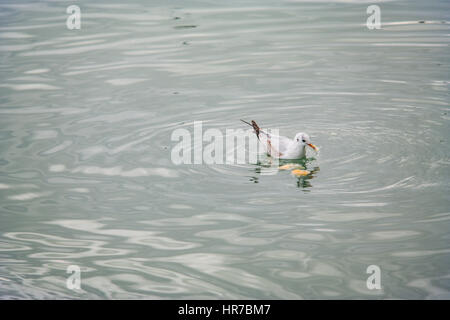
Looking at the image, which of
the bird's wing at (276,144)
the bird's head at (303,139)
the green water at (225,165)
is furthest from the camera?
the bird's wing at (276,144)

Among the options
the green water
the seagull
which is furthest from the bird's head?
the green water

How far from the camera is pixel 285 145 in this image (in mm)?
9867

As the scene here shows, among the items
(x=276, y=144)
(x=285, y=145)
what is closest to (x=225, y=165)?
(x=276, y=144)

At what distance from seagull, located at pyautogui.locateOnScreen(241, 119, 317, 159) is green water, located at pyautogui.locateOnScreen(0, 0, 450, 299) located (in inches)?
9.6

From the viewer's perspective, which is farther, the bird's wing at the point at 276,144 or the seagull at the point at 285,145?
the bird's wing at the point at 276,144

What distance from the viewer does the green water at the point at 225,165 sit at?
7016mm

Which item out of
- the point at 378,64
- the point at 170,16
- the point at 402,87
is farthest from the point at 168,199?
the point at 170,16

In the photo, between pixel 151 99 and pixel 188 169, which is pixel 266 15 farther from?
pixel 188 169

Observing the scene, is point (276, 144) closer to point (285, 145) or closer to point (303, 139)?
point (285, 145)

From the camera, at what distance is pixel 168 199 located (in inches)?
336

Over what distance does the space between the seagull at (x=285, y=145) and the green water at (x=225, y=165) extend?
0.24 meters

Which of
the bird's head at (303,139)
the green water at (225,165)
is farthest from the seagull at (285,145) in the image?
the green water at (225,165)

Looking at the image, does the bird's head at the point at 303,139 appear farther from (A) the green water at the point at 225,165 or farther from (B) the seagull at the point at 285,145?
(A) the green water at the point at 225,165

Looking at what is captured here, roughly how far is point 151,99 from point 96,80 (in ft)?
5.29
